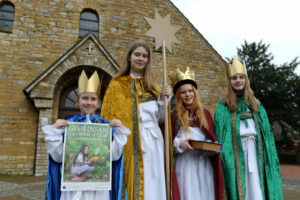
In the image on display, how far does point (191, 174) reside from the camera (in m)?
2.63

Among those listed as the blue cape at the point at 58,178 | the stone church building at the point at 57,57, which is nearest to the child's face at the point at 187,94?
the blue cape at the point at 58,178

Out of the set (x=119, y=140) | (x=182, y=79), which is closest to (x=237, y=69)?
(x=182, y=79)

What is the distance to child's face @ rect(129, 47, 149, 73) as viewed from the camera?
9.10 ft

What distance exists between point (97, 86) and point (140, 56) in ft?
2.23

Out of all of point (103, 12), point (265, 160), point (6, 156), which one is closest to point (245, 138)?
point (265, 160)

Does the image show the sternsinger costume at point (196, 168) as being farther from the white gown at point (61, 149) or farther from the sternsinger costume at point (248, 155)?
the white gown at point (61, 149)

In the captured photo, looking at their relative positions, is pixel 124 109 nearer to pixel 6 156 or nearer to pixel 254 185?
pixel 254 185

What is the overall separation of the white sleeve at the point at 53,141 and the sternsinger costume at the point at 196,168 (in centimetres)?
132

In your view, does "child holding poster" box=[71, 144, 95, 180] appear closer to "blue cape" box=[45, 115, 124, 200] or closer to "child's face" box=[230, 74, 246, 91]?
"blue cape" box=[45, 115, 124, 200]

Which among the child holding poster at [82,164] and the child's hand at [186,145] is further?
the child's hand at [186,145]

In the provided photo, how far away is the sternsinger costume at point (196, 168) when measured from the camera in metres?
2.59

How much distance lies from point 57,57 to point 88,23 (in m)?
2.13

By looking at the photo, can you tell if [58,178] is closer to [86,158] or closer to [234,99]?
[86,158]

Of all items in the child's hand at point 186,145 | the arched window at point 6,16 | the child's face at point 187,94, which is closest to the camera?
the child's hand at point 186,145
